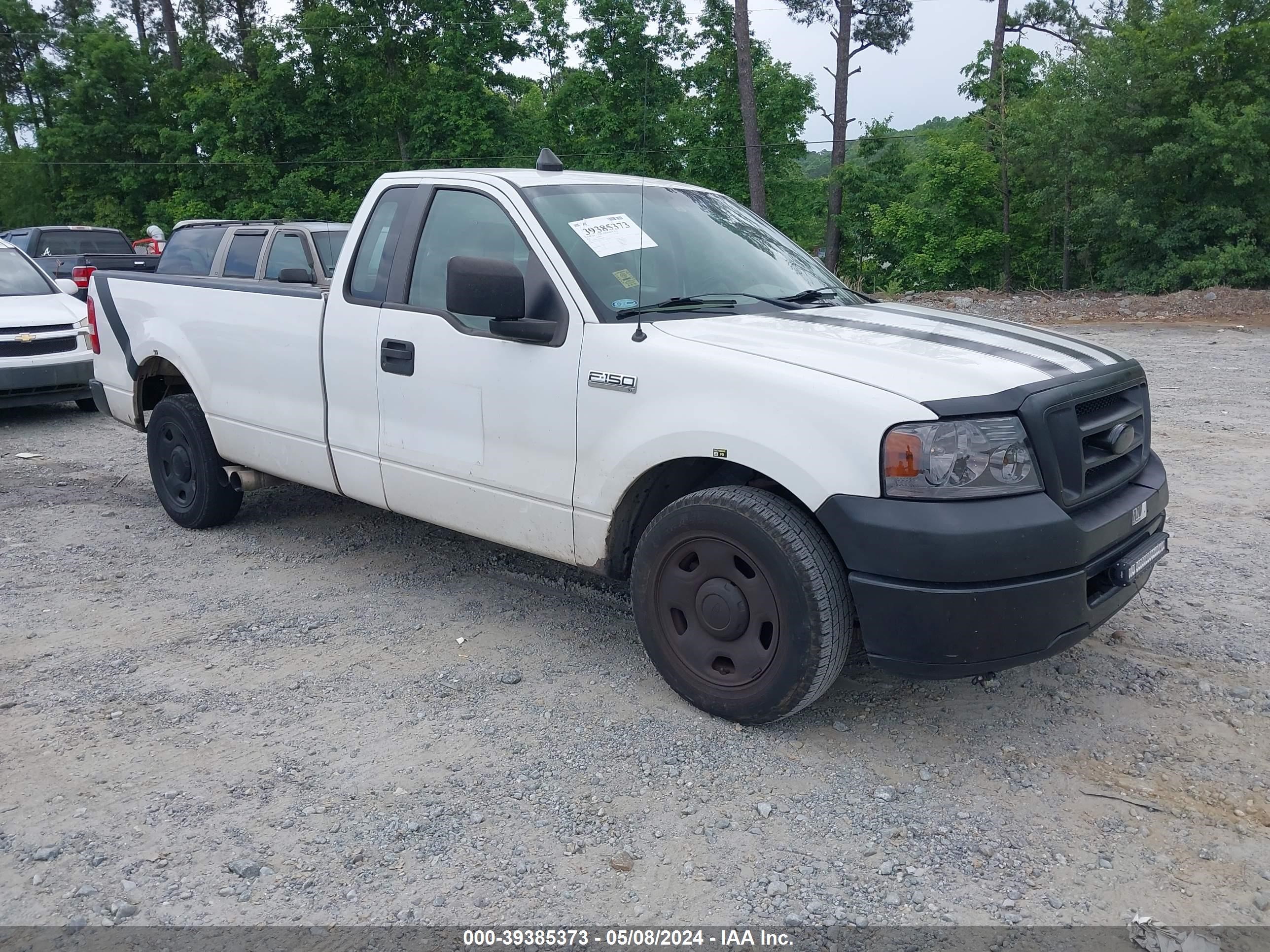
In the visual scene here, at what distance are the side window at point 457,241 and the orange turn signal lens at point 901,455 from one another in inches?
72.7

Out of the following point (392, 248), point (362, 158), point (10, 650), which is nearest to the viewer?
point (10, 650)

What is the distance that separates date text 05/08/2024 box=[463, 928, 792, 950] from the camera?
270 cm

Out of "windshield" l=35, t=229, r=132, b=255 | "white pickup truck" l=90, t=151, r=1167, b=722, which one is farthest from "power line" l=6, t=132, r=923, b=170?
"white pickup truck" l=90, t=151, r=1167, b=722

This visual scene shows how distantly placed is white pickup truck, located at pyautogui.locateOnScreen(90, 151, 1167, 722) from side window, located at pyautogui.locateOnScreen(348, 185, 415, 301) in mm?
12

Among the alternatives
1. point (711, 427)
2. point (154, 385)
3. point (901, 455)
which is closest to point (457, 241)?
point (711, 427)

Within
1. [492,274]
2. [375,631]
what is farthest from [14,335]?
[492,274]

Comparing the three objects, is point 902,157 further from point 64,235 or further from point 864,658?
point 864,658

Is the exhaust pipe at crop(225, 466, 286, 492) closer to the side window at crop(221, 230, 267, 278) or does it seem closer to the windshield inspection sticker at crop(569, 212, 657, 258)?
the windshield inspection sticker at crop(569, 212, 657, 258)

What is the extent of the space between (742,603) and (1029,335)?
1.69m

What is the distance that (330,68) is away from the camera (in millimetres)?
36281

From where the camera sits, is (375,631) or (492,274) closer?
(492,274)

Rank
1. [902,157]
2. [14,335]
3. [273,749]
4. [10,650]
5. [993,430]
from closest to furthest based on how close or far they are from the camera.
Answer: [993,430]
[273,749]
[10,650]
[14,335]
[902,157]

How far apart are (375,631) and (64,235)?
54.1 ft

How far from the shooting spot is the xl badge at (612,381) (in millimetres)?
3838
